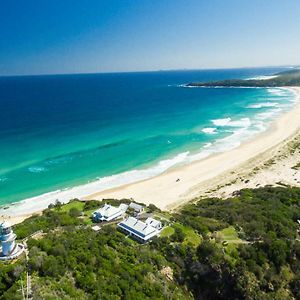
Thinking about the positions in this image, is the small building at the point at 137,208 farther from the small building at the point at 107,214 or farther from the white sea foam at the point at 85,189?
the white sea foam at the point at 85,189

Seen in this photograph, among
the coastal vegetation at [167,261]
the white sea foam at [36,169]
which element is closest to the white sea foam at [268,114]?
the white sea foam at [36,169]

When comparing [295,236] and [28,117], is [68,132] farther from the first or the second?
[295,236]

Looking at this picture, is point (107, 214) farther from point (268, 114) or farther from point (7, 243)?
point (268, 114)

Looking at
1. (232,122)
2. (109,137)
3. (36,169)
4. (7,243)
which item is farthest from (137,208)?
(232,122)

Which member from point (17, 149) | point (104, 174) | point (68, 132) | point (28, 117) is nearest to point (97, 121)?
point (68, 132)

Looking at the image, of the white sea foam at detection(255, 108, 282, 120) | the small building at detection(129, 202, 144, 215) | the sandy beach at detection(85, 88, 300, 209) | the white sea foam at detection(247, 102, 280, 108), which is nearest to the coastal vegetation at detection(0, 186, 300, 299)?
the small building at detection(129, 202, 144, 215)
